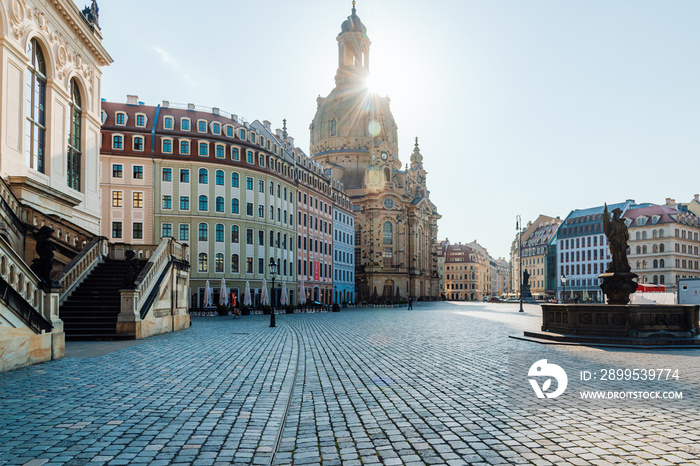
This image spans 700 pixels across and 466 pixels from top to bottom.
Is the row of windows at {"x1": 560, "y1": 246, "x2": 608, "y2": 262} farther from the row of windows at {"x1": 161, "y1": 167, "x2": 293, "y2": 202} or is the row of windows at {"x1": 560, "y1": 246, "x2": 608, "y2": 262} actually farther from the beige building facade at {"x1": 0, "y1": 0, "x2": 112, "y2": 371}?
the beige building facade at {"x1": 0, "y1": 0, "x2": 112, "y2": 371}

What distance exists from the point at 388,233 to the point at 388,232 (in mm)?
213

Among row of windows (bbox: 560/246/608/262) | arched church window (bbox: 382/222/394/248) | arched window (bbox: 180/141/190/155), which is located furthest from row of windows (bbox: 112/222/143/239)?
row of windows (bbox: 560/246/608/262)

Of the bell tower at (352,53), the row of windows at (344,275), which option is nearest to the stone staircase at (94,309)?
the row of windows at (344,275)

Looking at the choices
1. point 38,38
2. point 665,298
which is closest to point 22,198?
point 38,38

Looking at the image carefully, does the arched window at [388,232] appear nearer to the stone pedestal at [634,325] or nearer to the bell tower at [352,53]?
the bell tower at [352,53]

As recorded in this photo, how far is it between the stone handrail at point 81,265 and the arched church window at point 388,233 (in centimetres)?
9948

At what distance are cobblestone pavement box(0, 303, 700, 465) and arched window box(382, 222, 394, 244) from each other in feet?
362

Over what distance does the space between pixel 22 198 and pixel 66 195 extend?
4.29 meters

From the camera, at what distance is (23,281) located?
1358 cm

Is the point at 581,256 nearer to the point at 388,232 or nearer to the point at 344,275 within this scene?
the point at 388,232

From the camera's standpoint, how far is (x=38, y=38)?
26297mm

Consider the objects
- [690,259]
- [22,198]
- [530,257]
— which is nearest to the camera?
[22,198]

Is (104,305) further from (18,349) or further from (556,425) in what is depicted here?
(556,425)

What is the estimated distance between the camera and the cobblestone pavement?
660cm
